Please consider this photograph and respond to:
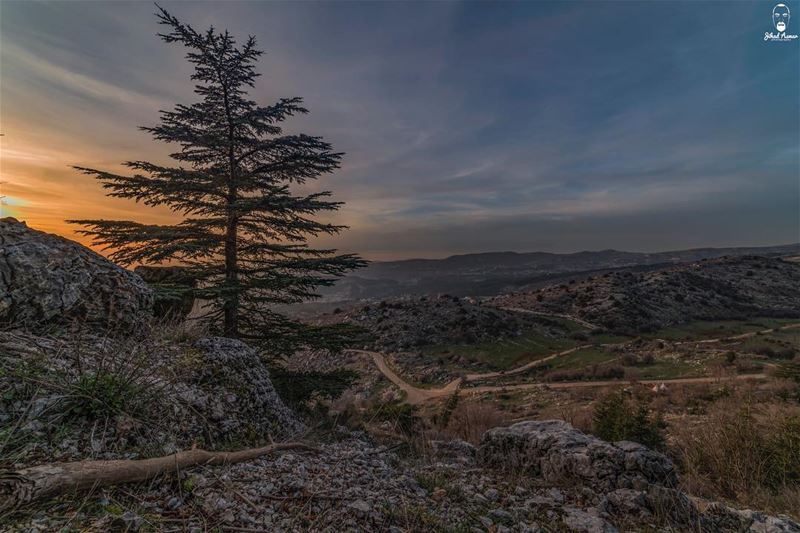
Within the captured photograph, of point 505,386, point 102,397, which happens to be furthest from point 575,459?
point 505,386

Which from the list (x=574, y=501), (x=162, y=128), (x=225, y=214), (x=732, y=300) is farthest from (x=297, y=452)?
(x=732, y=300)

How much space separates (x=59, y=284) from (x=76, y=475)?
4.23 m

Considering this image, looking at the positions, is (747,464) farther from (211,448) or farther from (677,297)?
(677,297)

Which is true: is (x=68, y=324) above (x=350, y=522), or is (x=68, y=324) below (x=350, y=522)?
above

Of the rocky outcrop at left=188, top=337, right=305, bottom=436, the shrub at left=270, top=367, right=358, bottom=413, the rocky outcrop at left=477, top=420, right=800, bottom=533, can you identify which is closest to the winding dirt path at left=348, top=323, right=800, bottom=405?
the shrub at left=270, top=367, right=358, bottom=413

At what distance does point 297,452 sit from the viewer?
4.91m

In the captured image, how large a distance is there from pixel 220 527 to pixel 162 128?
40.7 ft

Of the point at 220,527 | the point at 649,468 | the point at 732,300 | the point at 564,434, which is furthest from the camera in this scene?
the point at 732,300

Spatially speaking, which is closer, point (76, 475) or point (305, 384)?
point (76, 475)

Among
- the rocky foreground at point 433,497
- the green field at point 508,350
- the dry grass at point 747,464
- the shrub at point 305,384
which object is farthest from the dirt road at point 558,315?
the rocky foreground at point 433,497

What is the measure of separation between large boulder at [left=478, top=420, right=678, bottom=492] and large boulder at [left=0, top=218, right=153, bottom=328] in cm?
710

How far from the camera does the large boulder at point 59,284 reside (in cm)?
480

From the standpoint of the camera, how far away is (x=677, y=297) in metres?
64.4

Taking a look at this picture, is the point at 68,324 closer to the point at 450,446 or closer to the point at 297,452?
the point at 297,452
